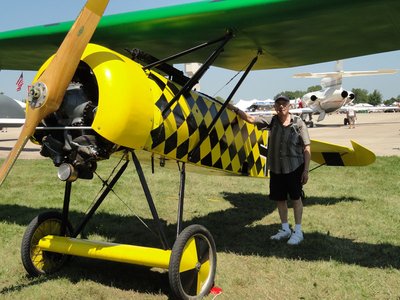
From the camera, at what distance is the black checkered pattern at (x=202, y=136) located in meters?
4.05

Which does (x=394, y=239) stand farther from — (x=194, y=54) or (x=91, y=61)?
(x=91, y=61)

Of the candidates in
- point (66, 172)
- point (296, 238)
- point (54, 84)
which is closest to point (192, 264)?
point (66, 172)

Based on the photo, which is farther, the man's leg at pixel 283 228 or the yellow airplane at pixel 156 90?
the man's leg at pixel 283 228

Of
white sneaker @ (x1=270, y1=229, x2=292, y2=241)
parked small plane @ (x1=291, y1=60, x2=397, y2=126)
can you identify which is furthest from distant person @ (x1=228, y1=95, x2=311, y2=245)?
parked small plane @ (x1=291, y1=60, x2=397, y2=126)

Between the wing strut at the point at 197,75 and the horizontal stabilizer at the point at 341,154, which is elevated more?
the wing strut at the point at 197,75

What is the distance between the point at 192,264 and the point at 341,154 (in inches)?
182

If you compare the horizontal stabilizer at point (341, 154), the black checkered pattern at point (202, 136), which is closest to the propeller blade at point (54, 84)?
the black checkered pattern at point (202, 136)

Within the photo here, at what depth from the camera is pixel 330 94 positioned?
111ft

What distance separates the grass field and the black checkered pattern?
1.09 meters

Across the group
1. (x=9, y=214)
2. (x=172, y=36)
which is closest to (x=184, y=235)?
(x=172, y=36)

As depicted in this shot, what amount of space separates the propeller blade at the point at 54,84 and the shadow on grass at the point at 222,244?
1.65m

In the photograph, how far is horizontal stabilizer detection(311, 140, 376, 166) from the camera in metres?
7.22

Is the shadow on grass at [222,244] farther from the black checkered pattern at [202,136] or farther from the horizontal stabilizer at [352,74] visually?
the horizontal stabilizer at [352,74]

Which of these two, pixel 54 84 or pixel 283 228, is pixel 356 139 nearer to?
pixel 283 228
